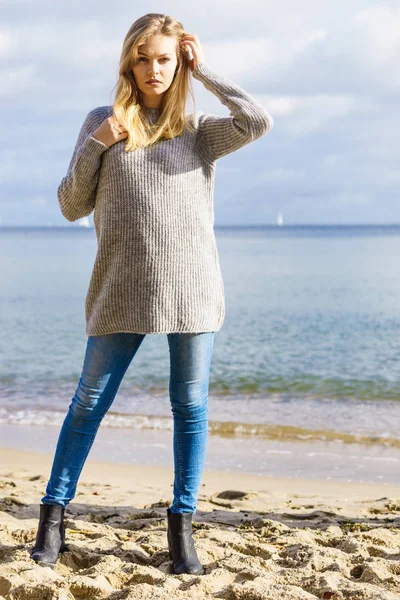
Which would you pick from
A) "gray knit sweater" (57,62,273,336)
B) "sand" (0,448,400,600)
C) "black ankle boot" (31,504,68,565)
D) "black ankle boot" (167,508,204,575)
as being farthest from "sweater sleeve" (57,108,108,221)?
"sand" (0,448,400,600)

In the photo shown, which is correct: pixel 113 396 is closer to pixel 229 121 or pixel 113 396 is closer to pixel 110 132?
pixel 110 132

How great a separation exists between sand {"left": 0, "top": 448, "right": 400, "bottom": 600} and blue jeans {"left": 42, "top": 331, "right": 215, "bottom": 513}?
304 millimetres

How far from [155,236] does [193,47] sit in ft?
2.69

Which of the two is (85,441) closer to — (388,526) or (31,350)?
(388,526)

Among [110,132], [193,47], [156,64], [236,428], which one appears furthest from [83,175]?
[236,428]

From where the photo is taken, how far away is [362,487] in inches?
219

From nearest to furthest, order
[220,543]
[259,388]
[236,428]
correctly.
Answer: [220,543]
[236,428]
[259,388]

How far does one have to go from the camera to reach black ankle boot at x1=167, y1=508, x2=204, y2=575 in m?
3.01

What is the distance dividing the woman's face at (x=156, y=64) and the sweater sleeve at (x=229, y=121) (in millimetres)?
136

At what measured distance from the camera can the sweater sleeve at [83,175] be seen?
2969 millimetres

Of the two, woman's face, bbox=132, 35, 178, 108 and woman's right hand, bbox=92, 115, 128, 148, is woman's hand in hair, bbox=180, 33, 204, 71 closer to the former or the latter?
woman's face, bbox=132, 35, 178, 108

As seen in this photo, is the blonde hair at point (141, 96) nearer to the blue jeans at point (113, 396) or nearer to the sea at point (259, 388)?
the blue jeans at point (113, 396)

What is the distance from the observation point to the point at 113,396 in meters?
3.05

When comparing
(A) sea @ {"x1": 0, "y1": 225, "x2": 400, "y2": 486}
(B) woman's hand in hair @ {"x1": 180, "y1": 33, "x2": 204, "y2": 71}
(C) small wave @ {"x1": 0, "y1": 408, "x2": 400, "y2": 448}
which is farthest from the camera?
(C) small wave @ {"x1": 0, "y1": 408, "x2": 400, "y2": 448}
